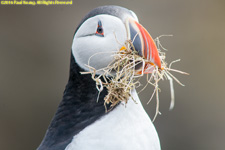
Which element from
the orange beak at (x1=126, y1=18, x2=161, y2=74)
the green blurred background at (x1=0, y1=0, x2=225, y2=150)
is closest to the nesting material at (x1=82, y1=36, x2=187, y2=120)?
the orange beak at (x1=126, y1=18, x2=161, y2=74)

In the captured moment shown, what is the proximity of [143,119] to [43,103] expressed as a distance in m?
3.67

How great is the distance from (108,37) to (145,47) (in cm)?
25

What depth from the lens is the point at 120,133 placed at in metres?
2.41

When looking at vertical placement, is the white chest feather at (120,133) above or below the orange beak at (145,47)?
below

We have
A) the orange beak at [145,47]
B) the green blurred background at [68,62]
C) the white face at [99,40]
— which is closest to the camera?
the orange beak at [145,47]

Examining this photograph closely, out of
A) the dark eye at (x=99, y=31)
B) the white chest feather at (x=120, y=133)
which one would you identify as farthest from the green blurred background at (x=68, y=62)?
the dark eye at (x=99, y=31)

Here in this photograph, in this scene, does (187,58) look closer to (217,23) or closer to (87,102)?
(217,23)

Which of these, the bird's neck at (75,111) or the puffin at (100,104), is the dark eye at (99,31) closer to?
the puffin at (100,104)

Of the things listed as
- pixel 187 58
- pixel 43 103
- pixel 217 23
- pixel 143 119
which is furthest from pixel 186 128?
pixel 143 119

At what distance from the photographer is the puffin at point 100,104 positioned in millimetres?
2363

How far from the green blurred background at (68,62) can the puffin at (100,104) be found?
314 centimetres

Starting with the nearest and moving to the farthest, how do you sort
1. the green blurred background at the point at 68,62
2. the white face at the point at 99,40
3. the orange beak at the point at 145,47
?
the orange beak at the point at 145,47, the white face at the point at 99,40, the green blurred background at the point at 68,62

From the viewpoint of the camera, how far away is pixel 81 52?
253 cm

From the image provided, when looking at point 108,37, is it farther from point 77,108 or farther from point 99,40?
point 77,108
